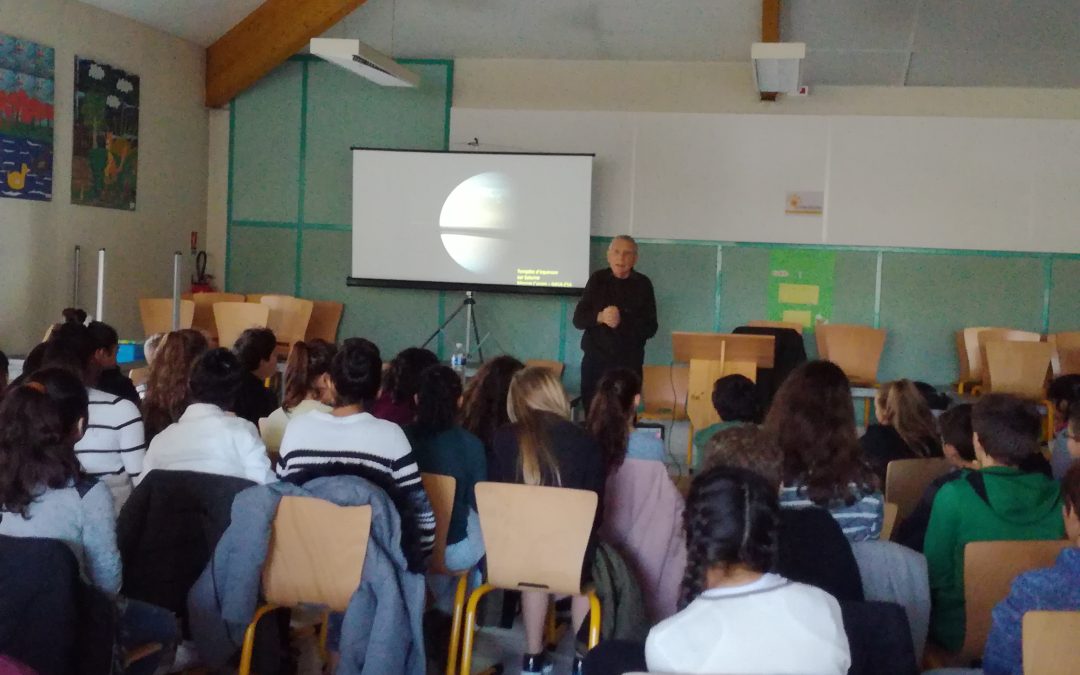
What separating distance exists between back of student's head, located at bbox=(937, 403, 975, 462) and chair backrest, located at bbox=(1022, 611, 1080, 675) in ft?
5.14

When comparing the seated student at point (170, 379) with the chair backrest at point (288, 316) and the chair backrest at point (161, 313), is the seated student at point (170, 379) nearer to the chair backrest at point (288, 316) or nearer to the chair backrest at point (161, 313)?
the chair backrest at point (288, 316)

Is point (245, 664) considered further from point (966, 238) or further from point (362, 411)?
point (966, 238)

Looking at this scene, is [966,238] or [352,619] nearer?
[352,619]

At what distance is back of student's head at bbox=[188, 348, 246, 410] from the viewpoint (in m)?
3.17

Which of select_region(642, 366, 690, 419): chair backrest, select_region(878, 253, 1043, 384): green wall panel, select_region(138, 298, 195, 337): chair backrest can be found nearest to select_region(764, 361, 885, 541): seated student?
select_region(642, 366, 690, 419): chair backrest

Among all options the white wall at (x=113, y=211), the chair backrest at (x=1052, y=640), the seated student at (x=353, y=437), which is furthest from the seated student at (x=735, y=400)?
the white wall at (x=113, y=211)

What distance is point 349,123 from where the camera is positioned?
361 inches

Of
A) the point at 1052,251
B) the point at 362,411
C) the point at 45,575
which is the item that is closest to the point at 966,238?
the point at 1052,251

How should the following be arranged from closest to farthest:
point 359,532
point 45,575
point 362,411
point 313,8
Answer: point 45,575, point 359,532, point 362,411, point 313,8

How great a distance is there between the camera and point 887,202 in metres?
8.51

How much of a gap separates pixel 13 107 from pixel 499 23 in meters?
3.65

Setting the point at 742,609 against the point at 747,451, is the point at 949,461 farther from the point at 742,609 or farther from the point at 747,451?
the point at 742,609

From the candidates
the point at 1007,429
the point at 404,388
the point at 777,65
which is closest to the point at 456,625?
the point at 404,388

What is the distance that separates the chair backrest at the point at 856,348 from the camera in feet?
26.9
